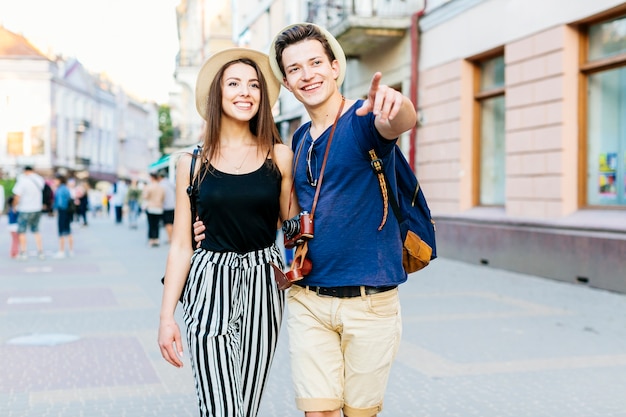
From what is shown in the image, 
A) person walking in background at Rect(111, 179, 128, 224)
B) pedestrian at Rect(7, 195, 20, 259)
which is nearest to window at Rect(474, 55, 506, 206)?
pedestrian at Rect(7, 195, 20, 259)

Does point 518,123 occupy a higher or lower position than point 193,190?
higher

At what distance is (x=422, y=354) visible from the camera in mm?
5867

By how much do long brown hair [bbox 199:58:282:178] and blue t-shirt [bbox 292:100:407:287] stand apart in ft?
1.00

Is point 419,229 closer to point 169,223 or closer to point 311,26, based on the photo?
point 311,26

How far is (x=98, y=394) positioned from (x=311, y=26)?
3.07 m

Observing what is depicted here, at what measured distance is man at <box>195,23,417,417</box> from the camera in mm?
2609

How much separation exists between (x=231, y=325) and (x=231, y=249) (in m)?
0.28

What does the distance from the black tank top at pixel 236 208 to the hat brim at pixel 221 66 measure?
1.18 feet

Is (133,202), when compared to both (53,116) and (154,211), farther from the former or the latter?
(53,116)

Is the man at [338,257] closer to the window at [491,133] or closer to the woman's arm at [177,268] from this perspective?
the woman's arm at [177,268]

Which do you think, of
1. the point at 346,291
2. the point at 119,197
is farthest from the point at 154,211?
the point at 346,291

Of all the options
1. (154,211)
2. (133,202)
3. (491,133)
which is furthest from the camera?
(133,202)

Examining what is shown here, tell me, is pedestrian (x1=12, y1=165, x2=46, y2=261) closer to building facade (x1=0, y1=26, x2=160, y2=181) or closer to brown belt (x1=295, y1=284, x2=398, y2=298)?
brown belt (x1=295, y1=284, x2=398, y2=298)

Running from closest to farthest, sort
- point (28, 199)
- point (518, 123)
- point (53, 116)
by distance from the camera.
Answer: point (518, 123) → point (28, 199) → point (53, 116)
